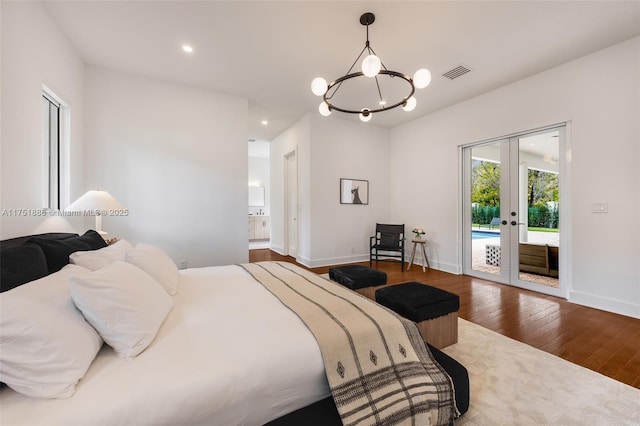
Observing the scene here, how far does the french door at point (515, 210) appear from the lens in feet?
11.6

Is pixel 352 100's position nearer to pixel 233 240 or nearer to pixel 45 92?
pixel 233 240

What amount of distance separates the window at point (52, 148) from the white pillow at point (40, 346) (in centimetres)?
234

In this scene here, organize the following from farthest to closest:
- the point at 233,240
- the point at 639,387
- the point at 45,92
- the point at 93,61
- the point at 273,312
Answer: the point at 233,240 < the point at 93,61 < the point at 45,92 < the point at 639,387 < the point at 273,312

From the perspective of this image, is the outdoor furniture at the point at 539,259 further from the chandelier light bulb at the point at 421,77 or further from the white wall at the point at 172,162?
the white wall at the point at 172,162

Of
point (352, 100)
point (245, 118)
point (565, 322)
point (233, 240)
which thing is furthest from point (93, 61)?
point (565, 322)

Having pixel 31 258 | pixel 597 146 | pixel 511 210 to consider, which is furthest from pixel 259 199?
pixel 597 146

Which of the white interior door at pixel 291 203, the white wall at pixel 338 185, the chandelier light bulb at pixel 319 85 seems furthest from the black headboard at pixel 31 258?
the white interior door at pixel 291 203

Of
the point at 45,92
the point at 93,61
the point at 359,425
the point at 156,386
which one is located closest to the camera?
the point at 156,386

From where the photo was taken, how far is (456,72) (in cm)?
343

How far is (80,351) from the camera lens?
95cm

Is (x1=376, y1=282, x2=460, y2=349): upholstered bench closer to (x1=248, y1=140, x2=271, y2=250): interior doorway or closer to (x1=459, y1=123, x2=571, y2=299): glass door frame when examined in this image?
(x1=459, y1=123, x2=571, y2=299): glass door frame

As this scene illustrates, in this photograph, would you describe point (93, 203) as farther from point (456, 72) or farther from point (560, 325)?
point (560, 325)

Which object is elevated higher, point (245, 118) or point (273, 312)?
point (245, 118)

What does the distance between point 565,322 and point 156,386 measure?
366cm
